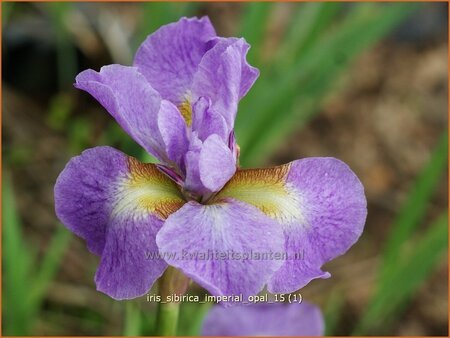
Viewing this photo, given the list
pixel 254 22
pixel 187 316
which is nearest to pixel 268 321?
pixel 187 316

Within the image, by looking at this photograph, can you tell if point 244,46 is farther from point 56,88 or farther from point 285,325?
point 56,88

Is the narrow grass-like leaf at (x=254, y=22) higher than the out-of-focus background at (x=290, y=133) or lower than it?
higher

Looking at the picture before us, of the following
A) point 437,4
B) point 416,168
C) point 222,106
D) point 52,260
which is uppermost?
point 222,106

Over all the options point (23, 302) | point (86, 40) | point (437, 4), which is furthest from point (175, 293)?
point (437, 4)

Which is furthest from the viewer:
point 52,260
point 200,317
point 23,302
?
point 52,260

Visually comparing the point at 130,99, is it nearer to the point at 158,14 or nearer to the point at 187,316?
the point at 158,14

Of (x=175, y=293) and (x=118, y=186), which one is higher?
(x=118, y=186)

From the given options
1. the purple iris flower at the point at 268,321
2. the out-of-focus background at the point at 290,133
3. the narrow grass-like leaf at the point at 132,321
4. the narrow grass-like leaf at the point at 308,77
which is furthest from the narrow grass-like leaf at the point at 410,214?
the narrow grass-like leaf at the point at 132,321

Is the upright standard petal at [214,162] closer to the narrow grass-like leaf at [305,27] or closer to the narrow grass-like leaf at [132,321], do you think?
the narrow grass-like leaf at [132,321]
